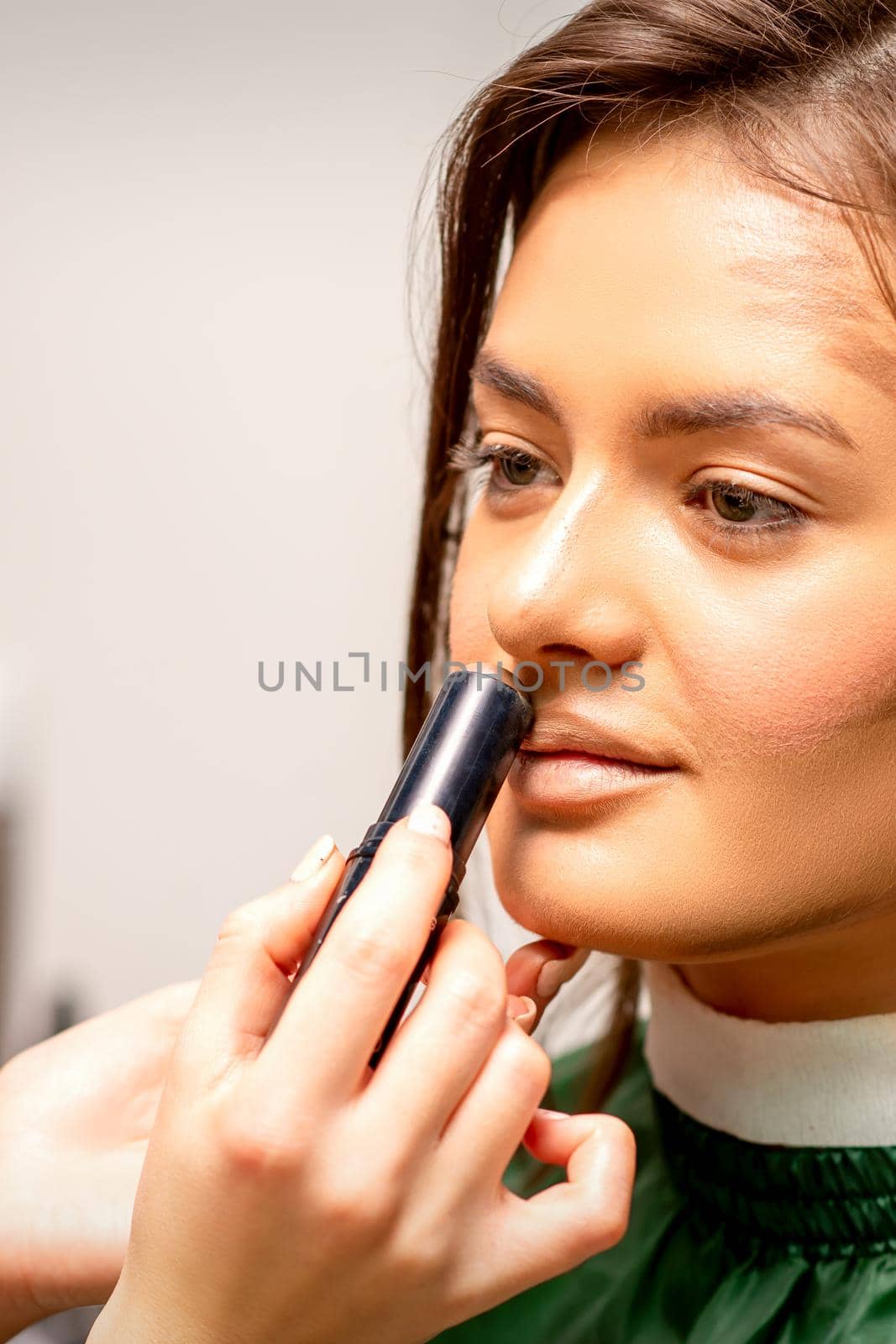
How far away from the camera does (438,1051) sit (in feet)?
1.73

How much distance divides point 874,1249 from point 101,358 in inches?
33.7

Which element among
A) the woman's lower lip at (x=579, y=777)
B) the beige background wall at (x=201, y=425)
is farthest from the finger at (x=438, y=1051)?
the beige background wall at (x=201, y=425)

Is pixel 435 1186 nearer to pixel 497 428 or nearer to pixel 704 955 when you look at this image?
pixel 704 955

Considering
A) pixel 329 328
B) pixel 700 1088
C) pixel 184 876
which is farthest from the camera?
pixel 184 876

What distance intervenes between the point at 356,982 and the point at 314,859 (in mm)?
92

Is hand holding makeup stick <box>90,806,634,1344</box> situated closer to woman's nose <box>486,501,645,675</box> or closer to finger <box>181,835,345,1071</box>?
finger <box>181,835,345,1071</box>

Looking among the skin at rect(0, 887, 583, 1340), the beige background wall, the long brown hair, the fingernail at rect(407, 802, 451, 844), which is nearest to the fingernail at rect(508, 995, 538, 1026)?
the skin at rect(0, 887, 583, 1340)

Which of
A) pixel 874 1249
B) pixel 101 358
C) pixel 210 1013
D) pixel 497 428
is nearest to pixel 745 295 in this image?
pixel 497 428

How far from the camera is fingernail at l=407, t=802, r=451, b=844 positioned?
0.57 m

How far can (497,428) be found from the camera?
2.39ft

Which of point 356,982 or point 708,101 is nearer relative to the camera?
point 356,982

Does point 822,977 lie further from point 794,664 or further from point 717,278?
point 717,278

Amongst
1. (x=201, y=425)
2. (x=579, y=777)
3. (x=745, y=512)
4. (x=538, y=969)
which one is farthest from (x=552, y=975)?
(x=201, y=425)

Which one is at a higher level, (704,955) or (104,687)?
(704,955)
